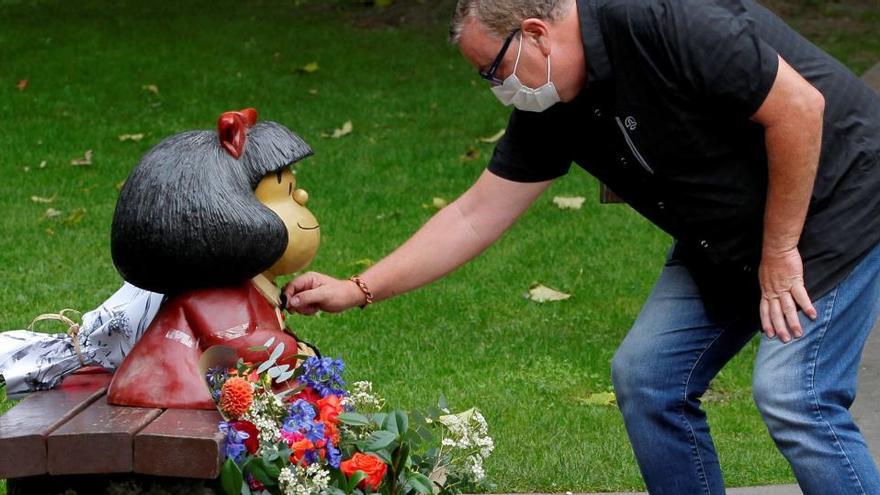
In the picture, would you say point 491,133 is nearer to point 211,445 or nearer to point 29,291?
point 29,291

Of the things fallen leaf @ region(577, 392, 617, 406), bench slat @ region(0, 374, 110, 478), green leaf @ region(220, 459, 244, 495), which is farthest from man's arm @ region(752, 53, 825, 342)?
fallen leaf @ region(577, 392, 617, 406)

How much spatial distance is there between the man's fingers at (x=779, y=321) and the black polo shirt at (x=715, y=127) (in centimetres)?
9

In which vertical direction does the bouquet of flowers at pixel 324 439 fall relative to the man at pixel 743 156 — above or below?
below

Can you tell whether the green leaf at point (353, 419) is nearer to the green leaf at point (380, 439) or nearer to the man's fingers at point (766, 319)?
the green leaf at point (380, 439)

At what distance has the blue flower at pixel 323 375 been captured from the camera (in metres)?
3.13

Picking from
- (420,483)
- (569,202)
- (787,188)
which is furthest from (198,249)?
(569,202)

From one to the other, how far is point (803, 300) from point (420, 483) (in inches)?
36.9

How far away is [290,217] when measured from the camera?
10.5 feet

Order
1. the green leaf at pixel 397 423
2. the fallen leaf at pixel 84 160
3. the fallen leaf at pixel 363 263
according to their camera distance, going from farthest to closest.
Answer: the fallen leaf at pixel 84 160
the fallen leaf at pixel 363 263
the green leaf at pixel 397 423

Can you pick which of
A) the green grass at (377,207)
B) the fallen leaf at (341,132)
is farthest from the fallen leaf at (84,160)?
the fallen leaf at (341,132)

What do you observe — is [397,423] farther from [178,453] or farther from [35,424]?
[35,424]

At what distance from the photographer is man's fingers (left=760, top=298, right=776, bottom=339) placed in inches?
118

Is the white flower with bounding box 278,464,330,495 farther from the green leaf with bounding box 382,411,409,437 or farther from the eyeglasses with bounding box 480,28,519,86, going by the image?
the eyeglasses with bounding box 480,28,519,86

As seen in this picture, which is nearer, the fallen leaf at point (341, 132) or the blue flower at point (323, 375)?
the blue flower at point (323, 375)
